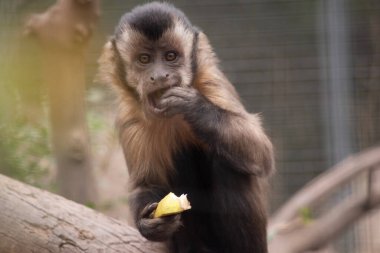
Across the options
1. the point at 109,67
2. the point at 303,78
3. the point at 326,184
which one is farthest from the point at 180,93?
the point at 303,78

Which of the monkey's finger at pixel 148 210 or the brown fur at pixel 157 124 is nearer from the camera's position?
the monkey's finger at pixel 148 210

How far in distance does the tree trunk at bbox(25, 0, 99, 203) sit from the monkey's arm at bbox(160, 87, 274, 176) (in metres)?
0.58

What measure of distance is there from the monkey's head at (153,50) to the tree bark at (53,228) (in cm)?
52

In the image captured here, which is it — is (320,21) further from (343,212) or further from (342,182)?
(343,212)

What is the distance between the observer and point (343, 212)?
4.72 metres

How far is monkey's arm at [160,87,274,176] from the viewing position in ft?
9.39

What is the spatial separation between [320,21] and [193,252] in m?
3.62

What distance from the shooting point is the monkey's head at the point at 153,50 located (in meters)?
2.96

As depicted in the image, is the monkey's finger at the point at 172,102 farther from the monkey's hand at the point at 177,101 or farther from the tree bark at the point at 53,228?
the tree bark at the point at 53,228

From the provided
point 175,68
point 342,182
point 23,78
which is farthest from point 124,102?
point 342,182

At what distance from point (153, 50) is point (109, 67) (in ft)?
1.19

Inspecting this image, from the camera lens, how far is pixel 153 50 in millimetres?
3070

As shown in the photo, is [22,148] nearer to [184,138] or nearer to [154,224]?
[154,224]

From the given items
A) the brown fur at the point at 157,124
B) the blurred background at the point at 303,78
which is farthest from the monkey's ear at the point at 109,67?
the blurred background at the point at 303,78
